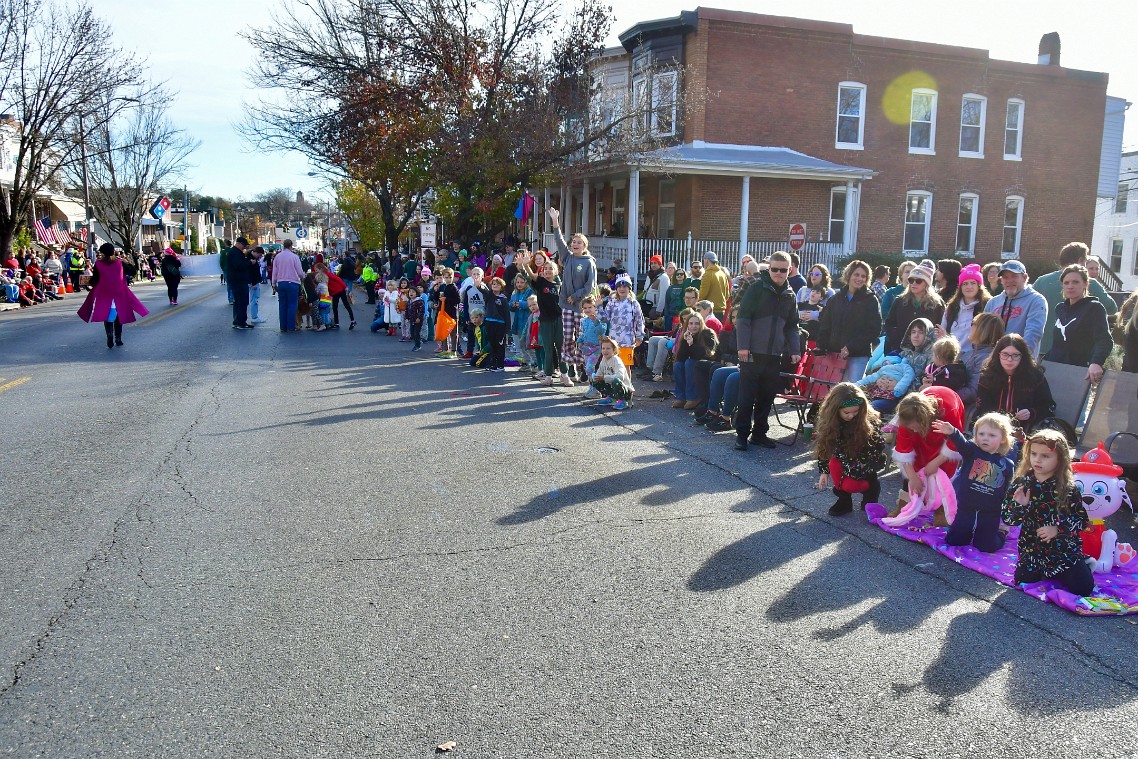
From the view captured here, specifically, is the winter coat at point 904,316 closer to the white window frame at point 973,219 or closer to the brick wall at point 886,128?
the brick wall at point 886,128

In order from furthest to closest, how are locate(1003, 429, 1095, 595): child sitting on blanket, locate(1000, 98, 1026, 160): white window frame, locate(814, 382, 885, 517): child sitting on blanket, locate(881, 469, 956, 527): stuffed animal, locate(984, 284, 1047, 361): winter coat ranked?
locate(1000, 98, 1026, 160): white window frame < locate(984, 284, 1047, 361): winter coat < locate(814, 382, 885, 517): child sitting on blanket < locate(881, 469, 956, 527): stuffed animal < locate(1003, 429, 1095, 595): child sitting on blanket

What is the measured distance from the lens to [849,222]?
1033 inches

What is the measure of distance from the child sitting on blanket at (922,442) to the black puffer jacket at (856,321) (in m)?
2.80

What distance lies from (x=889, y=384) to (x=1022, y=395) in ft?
4.45

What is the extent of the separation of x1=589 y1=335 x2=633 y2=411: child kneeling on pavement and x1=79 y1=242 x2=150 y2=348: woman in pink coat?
386 inches

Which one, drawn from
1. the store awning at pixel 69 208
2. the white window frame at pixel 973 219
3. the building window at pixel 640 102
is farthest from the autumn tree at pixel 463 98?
the store awning at pixel 69 208

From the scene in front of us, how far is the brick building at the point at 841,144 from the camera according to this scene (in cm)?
2619

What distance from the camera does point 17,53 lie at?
31516mm

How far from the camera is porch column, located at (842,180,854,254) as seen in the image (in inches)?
1011

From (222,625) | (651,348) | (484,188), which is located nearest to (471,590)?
(222,625)

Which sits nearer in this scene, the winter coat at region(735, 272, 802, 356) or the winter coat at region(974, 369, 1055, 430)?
the winter coat at region(974, 369, 1055, 430)

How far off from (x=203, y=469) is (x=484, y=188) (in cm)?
2057

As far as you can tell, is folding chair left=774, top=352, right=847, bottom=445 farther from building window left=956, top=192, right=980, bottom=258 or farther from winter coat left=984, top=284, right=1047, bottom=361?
building window left=956, top=192, right=980, bottom=258

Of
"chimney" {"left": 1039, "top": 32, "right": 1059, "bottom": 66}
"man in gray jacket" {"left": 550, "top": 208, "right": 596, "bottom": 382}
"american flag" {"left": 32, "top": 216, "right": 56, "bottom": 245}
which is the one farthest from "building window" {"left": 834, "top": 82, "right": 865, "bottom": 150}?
"american flag" {"left": 32, "top": 216, "right": 56, "bottom": 245}
